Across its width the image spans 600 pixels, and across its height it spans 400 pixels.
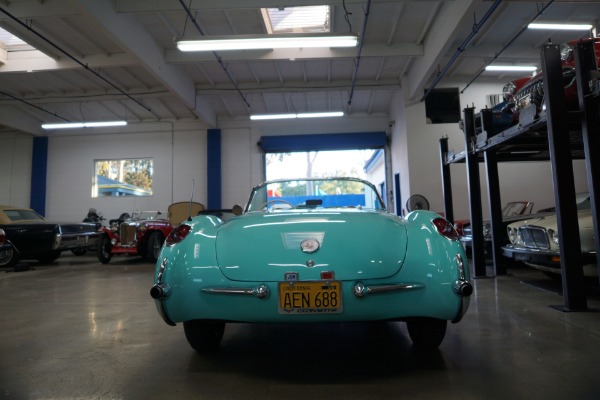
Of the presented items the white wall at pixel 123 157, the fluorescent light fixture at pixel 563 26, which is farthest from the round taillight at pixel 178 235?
the white wall at pixel 123 157

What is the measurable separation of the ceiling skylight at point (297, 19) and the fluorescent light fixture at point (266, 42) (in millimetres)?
1256

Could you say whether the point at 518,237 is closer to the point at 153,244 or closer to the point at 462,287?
the point at 462,287

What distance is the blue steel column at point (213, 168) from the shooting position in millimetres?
12984

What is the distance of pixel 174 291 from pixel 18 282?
5472 millimetres

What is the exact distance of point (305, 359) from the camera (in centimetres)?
207

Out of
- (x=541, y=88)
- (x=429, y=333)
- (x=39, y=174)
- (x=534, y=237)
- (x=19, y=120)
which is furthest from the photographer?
(x=39, y=174)

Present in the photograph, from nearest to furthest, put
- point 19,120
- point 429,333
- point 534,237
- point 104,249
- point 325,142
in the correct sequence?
point 429,333
point 534,237
point 104,249
point 19,120
point 325,142

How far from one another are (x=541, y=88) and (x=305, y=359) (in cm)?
396

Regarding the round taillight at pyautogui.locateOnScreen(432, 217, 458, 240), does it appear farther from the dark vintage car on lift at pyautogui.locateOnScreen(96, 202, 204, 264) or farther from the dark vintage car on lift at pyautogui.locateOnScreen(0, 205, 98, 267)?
the dark vintage car on lift at pyautogui.locateOnScreen(0, 205, 98, 267)

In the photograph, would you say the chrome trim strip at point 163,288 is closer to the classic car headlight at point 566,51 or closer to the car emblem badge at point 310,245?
the car emblem badge at point 310,245

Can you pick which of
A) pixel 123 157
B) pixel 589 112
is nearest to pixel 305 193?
pixel 589 112

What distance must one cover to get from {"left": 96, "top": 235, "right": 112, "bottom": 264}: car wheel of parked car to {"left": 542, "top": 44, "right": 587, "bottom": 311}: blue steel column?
8341 mm

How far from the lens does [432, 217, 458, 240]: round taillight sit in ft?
6.48

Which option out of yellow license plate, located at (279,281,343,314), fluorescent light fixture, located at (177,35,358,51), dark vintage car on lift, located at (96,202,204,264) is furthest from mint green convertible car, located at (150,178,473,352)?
dark vintage car on lift, located at (96,202,204,264)
